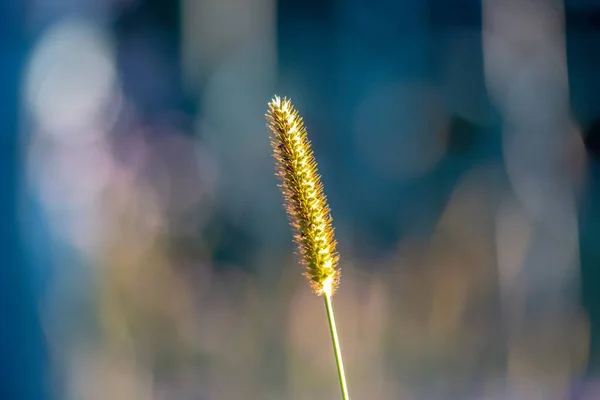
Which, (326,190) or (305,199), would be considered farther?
(326,190)

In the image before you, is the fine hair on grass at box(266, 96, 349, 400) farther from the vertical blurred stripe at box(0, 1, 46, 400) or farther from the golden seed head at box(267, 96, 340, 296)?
the vertical blurred stripe at box(0, 1, 46, 400)

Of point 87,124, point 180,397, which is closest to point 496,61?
point 87,124

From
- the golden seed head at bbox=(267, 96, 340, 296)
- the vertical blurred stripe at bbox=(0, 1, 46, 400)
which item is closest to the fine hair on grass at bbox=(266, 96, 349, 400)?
the golden seed head at bbox=(267, 96, 340, 296)

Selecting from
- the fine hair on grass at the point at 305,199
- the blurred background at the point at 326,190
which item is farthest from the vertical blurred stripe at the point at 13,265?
the fine hair on grass at the point at 305,199

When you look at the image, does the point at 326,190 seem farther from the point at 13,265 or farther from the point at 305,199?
the point at 305,199

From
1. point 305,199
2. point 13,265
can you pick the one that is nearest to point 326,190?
point 13,265
